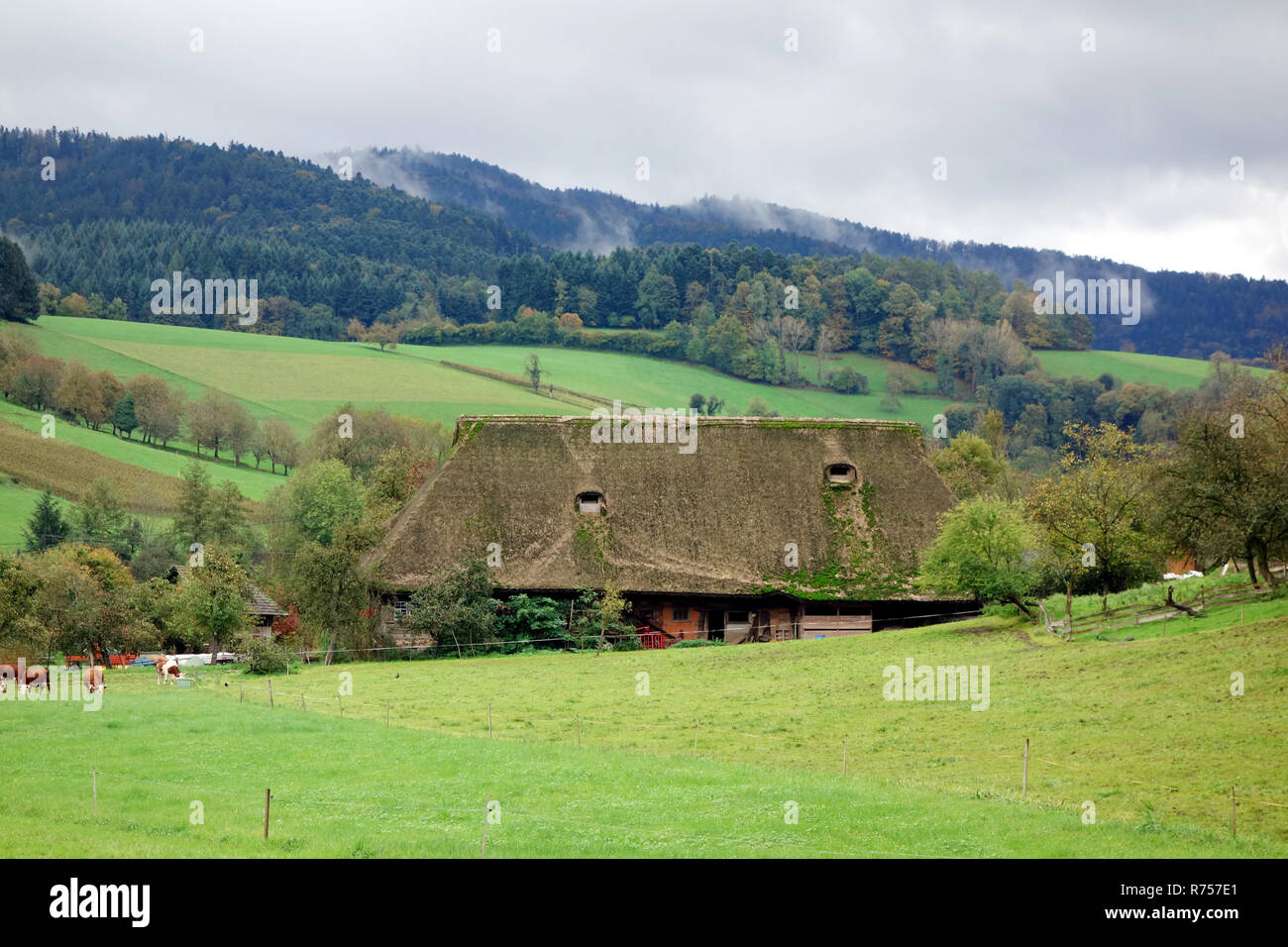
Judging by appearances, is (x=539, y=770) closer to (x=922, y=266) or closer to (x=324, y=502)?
(x=324, y=502)

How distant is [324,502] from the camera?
6103 centimetres

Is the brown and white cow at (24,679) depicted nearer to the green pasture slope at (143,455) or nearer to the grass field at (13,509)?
the grass field at (13,509)

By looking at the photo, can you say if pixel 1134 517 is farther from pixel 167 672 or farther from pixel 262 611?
pixel 262 611

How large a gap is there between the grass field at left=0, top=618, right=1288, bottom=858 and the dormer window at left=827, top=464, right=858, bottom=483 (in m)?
15.6

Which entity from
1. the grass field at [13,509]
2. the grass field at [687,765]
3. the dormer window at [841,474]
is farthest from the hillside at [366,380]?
the grass field at [687,765]

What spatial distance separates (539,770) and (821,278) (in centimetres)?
13686

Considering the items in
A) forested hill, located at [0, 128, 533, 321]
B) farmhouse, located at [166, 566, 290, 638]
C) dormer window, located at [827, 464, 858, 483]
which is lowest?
farmhouse, located at [166, 566, 290, 638]

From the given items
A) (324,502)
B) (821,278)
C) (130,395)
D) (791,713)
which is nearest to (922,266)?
(821,278)

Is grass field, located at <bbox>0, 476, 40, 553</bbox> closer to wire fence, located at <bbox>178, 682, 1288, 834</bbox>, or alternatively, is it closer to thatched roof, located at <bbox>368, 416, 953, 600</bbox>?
thatched roof, located at <bbox>368, 416, 953, 600</bbox>

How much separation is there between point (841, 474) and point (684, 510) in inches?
262

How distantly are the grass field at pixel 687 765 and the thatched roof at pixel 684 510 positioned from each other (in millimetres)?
Result: 10782

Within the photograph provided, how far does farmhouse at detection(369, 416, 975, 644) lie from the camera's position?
145 feet

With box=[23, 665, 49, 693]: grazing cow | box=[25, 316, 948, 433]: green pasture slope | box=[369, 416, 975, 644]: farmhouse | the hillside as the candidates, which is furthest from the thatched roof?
box=[25, 316, 948, 433]: green pasture slope
